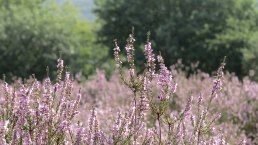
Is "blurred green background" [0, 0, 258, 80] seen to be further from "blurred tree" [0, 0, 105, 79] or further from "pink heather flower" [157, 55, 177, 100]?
"pink heather flower" [157, 55, 177, 100]

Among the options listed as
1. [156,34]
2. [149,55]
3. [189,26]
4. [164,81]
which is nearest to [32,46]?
[156,34]

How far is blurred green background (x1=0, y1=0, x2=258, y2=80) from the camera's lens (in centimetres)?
2595

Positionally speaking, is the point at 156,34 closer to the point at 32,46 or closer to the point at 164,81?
the point at 32,46

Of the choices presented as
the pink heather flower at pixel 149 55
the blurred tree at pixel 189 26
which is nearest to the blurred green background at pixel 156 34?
the blurred tree at pixel 189 26


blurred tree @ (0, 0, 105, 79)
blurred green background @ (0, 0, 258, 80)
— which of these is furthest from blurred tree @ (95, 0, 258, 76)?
blurred tree @ (0, 0, 105, 79)

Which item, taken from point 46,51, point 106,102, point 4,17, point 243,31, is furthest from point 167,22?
point 106,102

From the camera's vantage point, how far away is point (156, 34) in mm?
26953

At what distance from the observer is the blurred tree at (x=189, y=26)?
84.7 feet

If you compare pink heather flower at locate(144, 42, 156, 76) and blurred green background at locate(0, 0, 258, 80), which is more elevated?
blurred green background at locate(0, 0, 258, 80)

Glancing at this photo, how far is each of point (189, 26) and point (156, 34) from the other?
151cm

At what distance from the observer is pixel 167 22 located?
89.1 ft

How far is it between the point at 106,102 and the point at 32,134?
7.76m

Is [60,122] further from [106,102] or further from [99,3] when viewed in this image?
[99,3]

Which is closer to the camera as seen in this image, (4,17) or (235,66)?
(235,66)
